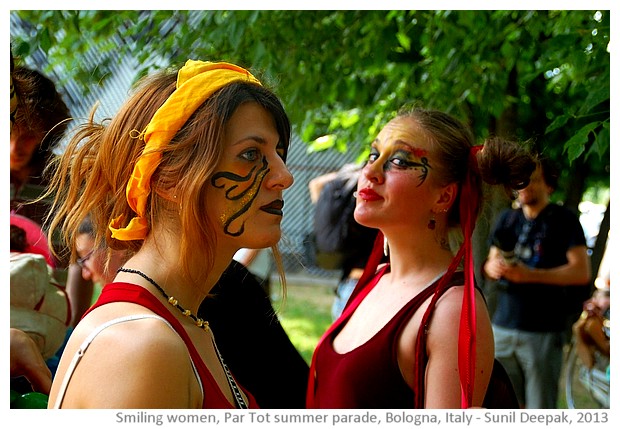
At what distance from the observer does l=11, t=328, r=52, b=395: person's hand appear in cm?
226

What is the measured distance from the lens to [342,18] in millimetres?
4172

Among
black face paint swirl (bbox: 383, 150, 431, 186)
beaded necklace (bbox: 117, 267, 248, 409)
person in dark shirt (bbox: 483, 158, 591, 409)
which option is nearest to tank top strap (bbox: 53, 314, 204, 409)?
beaded necklace (bbox: 117, 267, 248, 409)

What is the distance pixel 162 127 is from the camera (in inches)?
59.9

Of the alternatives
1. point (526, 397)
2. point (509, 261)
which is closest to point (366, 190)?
point (509, 261)

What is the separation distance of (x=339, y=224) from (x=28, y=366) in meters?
3.15

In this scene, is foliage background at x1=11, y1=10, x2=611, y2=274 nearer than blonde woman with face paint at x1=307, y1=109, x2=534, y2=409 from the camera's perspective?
No

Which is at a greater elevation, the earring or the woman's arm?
the earring

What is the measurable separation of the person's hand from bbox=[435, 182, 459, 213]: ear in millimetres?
1347

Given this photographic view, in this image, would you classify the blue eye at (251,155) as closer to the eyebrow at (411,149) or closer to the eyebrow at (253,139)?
the eyebrow at (253,139)

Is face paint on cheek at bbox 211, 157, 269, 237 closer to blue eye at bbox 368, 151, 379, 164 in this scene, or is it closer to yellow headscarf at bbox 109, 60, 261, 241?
yellow headscarf at bbox 109, 60, 261, 241

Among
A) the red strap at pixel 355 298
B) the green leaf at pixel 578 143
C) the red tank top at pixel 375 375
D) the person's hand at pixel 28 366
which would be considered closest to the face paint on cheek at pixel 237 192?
the red tank top at pixel 375 375

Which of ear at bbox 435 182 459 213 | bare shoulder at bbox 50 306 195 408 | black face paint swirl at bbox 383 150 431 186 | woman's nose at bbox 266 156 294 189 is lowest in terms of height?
bare shoulder at bbox 50 306 195 408
